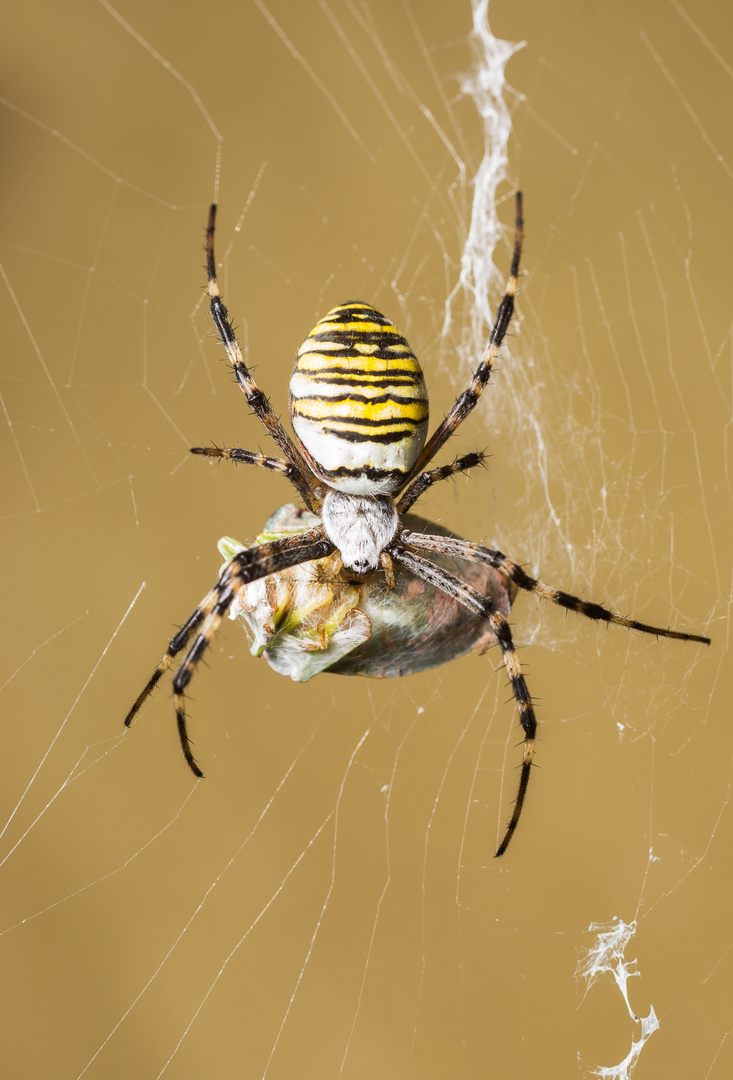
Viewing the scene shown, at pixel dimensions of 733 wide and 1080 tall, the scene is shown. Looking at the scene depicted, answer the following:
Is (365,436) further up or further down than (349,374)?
further down

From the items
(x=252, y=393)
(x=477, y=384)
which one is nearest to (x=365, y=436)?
(x=252, y=393)

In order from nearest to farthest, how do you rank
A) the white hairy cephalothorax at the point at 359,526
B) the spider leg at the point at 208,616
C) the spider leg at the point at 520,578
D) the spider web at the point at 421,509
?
the spider leg at the point at 208,616 < the white hairy cephalothorax at the point at 359,526 < the spider leg at the point at 520,578 < the spider web at the point at 421,509

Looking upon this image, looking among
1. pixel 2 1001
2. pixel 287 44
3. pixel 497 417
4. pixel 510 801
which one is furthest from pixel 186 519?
pixel 287 44

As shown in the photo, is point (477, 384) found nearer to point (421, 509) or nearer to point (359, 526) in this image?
point (359, 526)

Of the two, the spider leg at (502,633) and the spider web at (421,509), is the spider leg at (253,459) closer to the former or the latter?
the spider leg at (502,633)

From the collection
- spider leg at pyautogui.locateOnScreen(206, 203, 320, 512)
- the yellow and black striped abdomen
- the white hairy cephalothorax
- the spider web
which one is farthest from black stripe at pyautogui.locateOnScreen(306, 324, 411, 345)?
the spider web

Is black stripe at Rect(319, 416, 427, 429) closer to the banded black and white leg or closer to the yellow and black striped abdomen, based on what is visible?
the yellow and black striped abdomen

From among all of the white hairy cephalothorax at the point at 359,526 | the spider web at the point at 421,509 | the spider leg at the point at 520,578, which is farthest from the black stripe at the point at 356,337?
the spider web at the point at 421,509
